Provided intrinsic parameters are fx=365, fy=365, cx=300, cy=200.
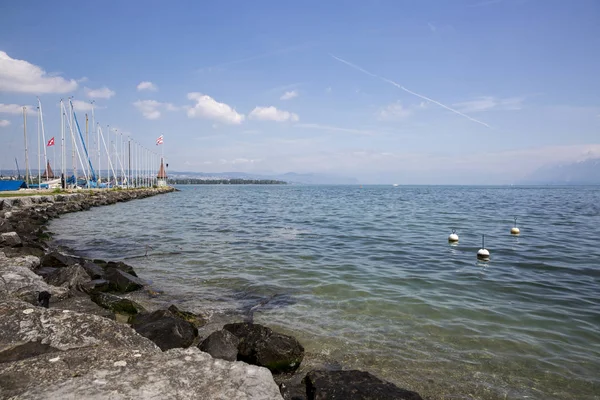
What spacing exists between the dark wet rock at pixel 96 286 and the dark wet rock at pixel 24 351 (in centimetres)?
556

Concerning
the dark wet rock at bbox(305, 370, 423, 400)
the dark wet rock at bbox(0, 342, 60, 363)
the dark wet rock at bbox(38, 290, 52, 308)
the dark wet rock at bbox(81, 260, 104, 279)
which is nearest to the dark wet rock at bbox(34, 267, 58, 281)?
the dark wet rock at bbox(81, 260, 104, 279)

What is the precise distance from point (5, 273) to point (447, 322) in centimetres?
1113

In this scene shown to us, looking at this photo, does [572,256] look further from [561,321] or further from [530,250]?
[561,321]

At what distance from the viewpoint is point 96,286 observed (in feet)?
Answer: 36.3

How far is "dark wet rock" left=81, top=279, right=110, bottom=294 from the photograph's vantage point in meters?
10.5

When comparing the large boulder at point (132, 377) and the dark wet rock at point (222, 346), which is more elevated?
the large boulder at point (132, 377)

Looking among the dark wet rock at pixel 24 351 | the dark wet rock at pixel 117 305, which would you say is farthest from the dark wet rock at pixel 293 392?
the dark wet rock at pixel 117 305

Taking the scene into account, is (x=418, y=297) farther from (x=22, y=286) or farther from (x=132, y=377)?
(x=22, y=286)

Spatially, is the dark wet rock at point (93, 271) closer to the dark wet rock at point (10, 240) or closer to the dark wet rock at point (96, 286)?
the dark wet rock at point (96, 286)

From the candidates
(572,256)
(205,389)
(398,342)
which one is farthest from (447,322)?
(572,256)

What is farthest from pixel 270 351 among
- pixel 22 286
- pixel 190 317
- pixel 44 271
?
pixel 44 271

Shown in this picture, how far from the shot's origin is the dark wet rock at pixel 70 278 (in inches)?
411

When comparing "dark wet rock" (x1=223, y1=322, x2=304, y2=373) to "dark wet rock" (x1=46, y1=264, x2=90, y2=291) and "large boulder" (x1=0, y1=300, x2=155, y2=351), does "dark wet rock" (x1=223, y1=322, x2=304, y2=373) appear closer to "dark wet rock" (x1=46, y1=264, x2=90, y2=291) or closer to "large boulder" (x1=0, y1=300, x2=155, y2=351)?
"large boulder" (x1=0, y1=300, x2=155, y2=351)

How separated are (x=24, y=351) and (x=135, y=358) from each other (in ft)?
5.64
